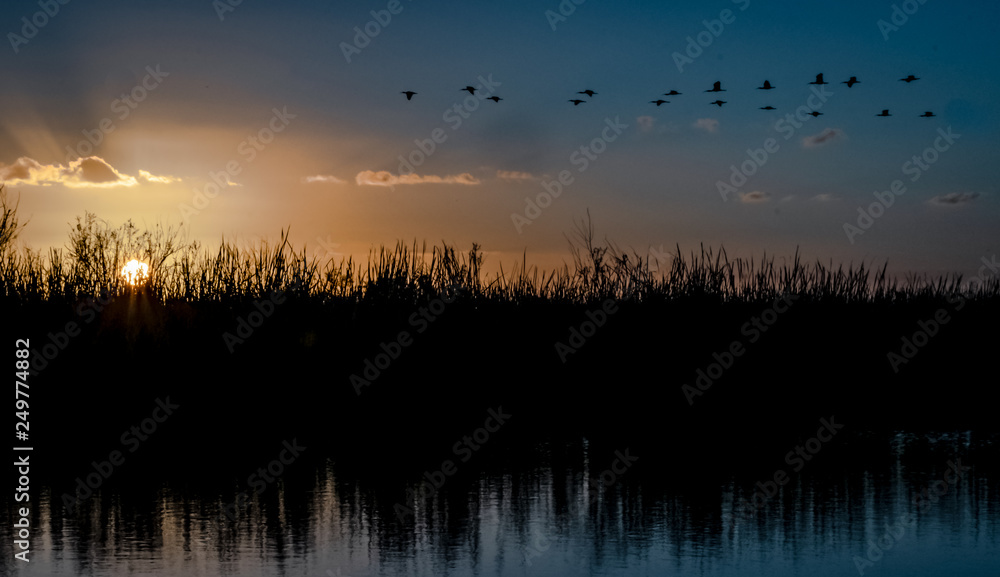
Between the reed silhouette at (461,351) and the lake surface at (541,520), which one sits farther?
the reed silhouette at (461,351)

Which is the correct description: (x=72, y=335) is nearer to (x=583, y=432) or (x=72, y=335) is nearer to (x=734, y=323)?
(x=583, y=432)

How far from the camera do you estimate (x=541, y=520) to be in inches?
303

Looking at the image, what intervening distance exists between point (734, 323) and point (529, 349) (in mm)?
3958

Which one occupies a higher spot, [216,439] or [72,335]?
[72,335]

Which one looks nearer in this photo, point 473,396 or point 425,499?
point 425,499

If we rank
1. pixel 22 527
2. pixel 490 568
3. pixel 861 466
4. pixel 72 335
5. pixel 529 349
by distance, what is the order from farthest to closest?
pixel 529 349 < pixel 72 335 < pixel 861 466 < pixel 22 527 < pixel 490 568

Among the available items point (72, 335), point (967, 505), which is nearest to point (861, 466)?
point (967, 505)

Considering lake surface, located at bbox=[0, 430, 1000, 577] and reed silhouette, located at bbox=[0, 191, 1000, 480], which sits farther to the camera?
reed silhouette, located at bbox=[0, 191, 1000, 480]

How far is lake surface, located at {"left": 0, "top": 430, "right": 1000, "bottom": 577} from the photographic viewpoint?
21.1 ft

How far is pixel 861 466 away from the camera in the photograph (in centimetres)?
1002

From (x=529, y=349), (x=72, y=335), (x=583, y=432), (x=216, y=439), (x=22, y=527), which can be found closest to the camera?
(x=22, y=527)

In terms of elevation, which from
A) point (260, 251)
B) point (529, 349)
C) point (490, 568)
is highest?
point (260, 251)

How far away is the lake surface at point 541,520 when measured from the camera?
6.45 meters

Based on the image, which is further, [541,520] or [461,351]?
[461,351]
